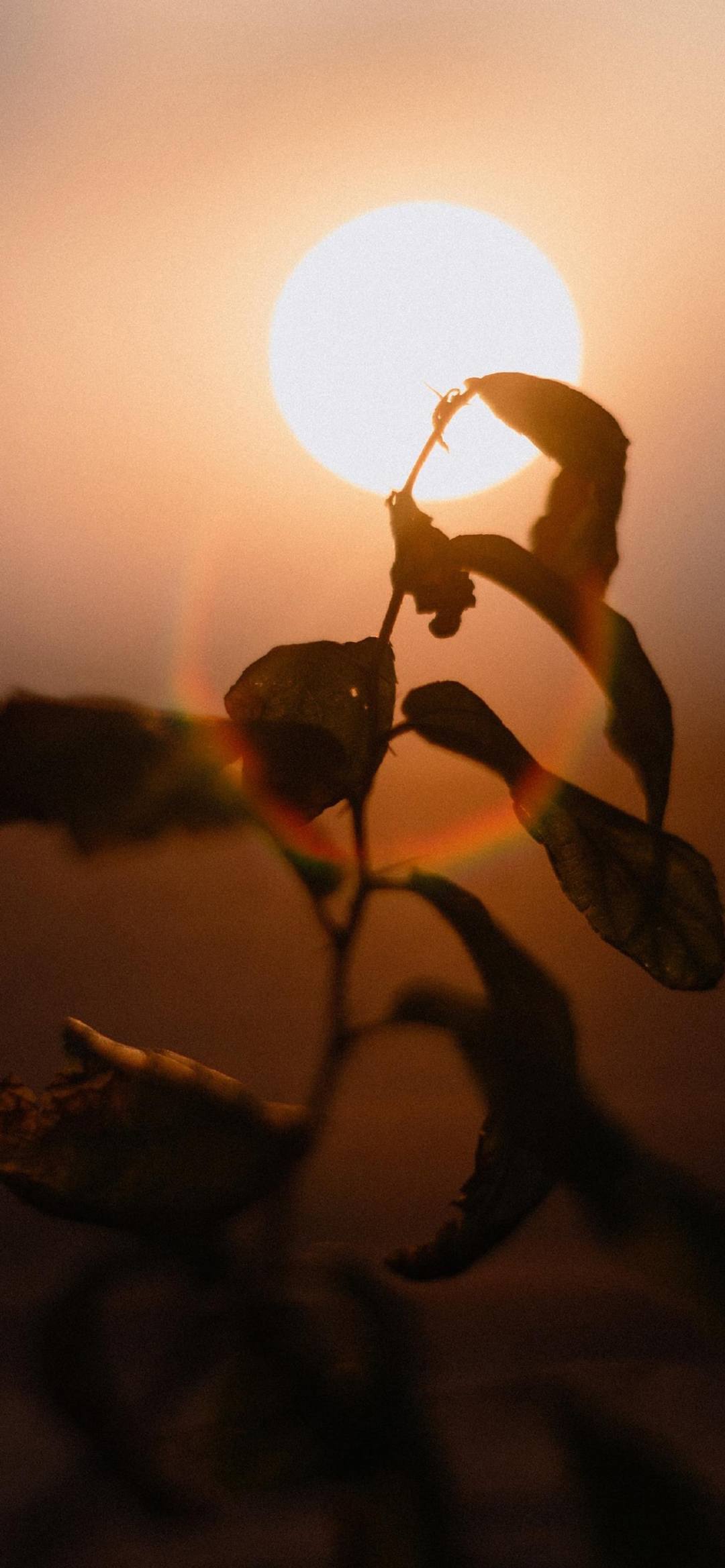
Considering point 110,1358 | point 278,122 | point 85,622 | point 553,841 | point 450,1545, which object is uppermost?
point 278,122

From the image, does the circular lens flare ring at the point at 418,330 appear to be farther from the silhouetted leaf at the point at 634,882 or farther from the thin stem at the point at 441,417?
the silhouetted leaf at the point at 634,882

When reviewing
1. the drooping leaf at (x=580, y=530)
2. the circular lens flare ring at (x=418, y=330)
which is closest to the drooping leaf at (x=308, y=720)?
the drooping leaf at (x=580, y=530)

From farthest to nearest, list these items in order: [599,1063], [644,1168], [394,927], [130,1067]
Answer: [394,927] → [599,1063] → [644,1168] → [130,1067]

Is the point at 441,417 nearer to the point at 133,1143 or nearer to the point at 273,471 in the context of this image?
the point at 133,1143

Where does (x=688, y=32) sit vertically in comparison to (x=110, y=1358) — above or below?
above

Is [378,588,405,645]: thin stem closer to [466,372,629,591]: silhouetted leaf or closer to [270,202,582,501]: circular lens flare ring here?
[466,372,629,591]: silhouetted leaf

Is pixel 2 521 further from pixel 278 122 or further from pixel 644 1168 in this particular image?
pixel 644 1168

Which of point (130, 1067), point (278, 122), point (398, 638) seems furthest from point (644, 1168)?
point (278, 122)

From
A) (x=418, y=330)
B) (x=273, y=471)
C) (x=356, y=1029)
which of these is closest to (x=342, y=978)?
(x=356, y=1029)
